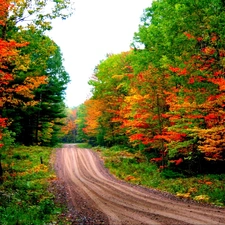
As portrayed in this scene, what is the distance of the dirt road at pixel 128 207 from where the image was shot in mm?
10258

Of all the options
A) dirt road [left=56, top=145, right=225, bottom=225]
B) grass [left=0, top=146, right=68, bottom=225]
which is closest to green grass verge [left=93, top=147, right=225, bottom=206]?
dirt road [left=56, top=145, right=225, bottom=225]

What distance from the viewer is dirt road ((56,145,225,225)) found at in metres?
10.3

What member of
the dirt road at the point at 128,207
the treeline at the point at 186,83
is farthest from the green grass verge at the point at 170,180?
the treeline at the point at 186,83

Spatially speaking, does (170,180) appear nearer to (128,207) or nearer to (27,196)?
(128,207)

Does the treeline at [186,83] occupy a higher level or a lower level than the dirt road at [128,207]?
higher

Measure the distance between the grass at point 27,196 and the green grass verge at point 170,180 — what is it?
6.79 metres

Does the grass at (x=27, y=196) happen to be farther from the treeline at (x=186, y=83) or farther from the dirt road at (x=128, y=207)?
the treeline at (x=186, y=83)

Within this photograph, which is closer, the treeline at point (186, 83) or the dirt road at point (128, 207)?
the dirt road at point (128, 207)

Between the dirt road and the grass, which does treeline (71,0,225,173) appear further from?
the grass

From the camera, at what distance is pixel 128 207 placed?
12.3 metres

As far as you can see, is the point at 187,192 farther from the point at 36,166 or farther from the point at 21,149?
the point at 21,149

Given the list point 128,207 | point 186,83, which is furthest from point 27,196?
point 186,83

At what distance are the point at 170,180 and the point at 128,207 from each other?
300 inches

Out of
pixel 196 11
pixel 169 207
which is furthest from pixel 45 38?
pixel 169 207
